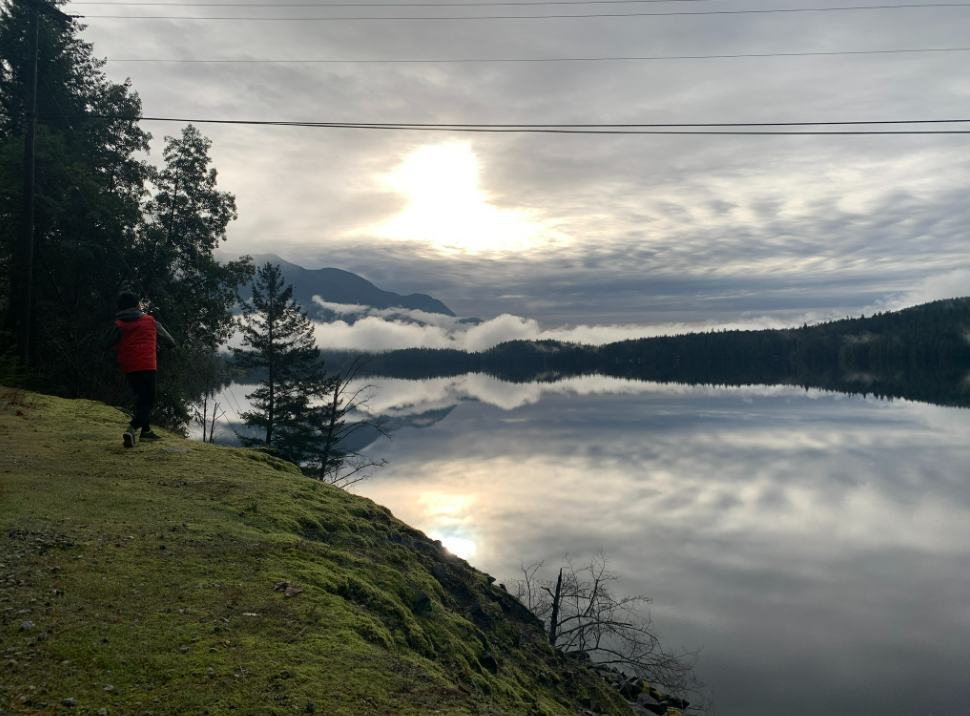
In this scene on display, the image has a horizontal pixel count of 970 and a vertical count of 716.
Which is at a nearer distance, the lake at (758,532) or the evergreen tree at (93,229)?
the lake at (758,532)

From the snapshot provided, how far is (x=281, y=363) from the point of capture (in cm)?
3309

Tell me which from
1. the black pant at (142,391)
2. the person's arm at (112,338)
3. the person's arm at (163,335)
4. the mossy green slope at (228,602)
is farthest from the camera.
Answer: the person's arm at (163,335)

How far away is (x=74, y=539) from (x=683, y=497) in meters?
31.6

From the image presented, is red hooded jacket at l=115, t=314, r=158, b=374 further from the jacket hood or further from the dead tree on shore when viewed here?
the dead tree on shore

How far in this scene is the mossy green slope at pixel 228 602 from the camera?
3.88m

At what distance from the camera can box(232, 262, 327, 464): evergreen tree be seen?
31.7 metres

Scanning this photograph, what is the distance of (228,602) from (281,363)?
29610 millimetres

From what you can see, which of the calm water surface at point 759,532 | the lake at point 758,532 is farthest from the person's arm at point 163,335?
the calm water surface at point 759,532

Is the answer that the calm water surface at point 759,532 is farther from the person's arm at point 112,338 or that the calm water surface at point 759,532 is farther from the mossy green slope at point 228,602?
the person's arm at point 112,338

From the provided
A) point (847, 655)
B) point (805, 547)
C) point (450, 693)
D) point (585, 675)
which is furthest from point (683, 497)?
point (450, 693)

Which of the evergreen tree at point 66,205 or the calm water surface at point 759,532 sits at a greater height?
the evergreen tree at point 66,205

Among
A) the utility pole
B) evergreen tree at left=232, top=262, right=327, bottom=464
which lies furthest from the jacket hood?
evergreen tree at left=232, top=262, right=327, bottom=464

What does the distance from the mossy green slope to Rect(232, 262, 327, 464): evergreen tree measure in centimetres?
2155

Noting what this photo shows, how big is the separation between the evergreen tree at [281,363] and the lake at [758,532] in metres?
5.28
